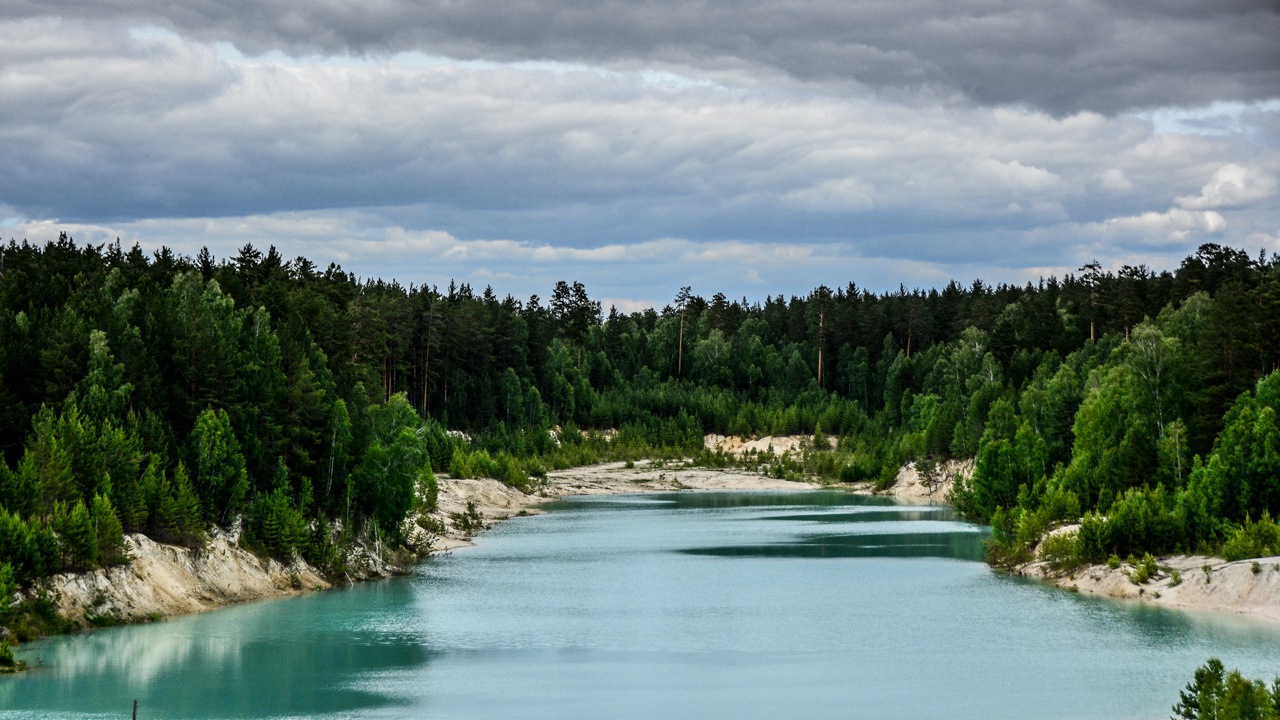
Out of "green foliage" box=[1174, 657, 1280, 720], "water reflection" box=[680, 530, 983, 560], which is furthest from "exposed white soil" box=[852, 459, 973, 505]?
"green foliage" box=[1174, 657, 1280, 720]

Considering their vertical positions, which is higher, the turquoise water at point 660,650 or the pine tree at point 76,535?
the pine tree at point 76,535

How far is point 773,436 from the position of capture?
194 metres

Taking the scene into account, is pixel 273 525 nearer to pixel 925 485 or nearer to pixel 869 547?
pixel 869 547

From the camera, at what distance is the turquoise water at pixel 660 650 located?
4259cm

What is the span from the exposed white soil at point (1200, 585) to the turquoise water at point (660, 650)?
76.0 inches

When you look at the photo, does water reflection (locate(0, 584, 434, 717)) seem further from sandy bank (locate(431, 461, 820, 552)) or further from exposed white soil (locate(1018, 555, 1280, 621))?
sandy bank (locate(431, 461, 820, 552))

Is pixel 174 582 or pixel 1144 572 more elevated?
pixel 1144 572

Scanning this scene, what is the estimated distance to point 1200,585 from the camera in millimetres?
60875

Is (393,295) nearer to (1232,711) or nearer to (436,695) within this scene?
(436,695)

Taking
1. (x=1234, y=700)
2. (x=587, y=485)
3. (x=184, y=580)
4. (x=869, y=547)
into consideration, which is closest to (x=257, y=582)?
(x=184, y=580)

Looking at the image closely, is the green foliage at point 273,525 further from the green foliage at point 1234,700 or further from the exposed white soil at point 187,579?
the green foliage at point 1234,700

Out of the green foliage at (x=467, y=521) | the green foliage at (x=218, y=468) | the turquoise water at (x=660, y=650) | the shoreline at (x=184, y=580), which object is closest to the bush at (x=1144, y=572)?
the turquoise water at (x=660, y=650)

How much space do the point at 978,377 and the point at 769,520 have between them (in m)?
40.6

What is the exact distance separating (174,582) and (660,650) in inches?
1006
